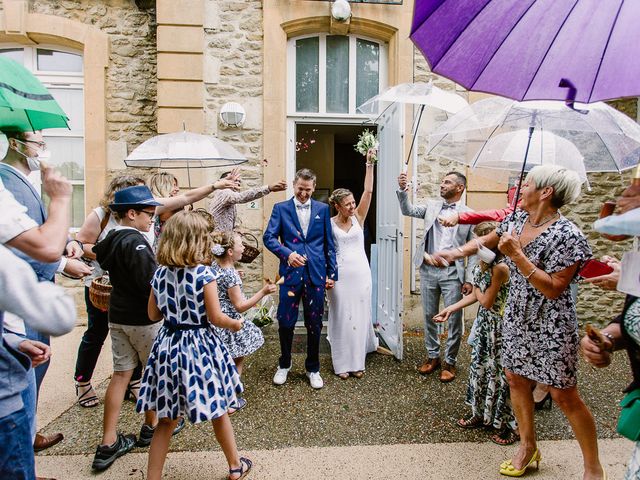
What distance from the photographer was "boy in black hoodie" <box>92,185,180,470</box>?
8.79 feet

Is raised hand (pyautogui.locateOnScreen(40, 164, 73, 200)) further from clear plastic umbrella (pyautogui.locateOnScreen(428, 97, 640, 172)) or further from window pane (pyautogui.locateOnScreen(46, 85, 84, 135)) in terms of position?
window pane (pyautogui.locateOnScreen(46, 85, 84, 135))

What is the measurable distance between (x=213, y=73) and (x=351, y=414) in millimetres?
4606

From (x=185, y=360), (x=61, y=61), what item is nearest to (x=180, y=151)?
(x=185, y=360)

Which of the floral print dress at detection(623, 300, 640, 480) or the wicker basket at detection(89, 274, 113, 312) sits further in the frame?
the wicker basket at detection(89, 274, 113, 312)

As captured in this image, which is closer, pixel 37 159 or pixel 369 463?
pixel 37 159

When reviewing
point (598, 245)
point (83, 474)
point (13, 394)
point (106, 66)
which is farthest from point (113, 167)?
point (598, 245)

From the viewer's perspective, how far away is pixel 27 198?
1.98m

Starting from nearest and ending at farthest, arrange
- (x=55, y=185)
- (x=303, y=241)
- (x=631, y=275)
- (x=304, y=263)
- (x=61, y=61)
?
(x=631, y=275)
(x=55, y=185)
(x=304, y=263)
(x=303, y=241)
(x=61, y=61)

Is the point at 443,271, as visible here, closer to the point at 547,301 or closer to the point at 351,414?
the point at 351,414

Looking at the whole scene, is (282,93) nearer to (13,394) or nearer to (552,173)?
(552,173)

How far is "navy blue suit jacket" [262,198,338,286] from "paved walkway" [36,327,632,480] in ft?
5.35

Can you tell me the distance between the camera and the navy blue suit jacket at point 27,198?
191cm

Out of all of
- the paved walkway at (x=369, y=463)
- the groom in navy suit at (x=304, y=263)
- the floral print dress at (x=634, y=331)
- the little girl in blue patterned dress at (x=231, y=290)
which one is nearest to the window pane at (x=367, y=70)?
the groom in navy suit at (x=304, y=263)

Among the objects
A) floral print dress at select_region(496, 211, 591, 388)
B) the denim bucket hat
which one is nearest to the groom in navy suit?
the denim bucket hat
